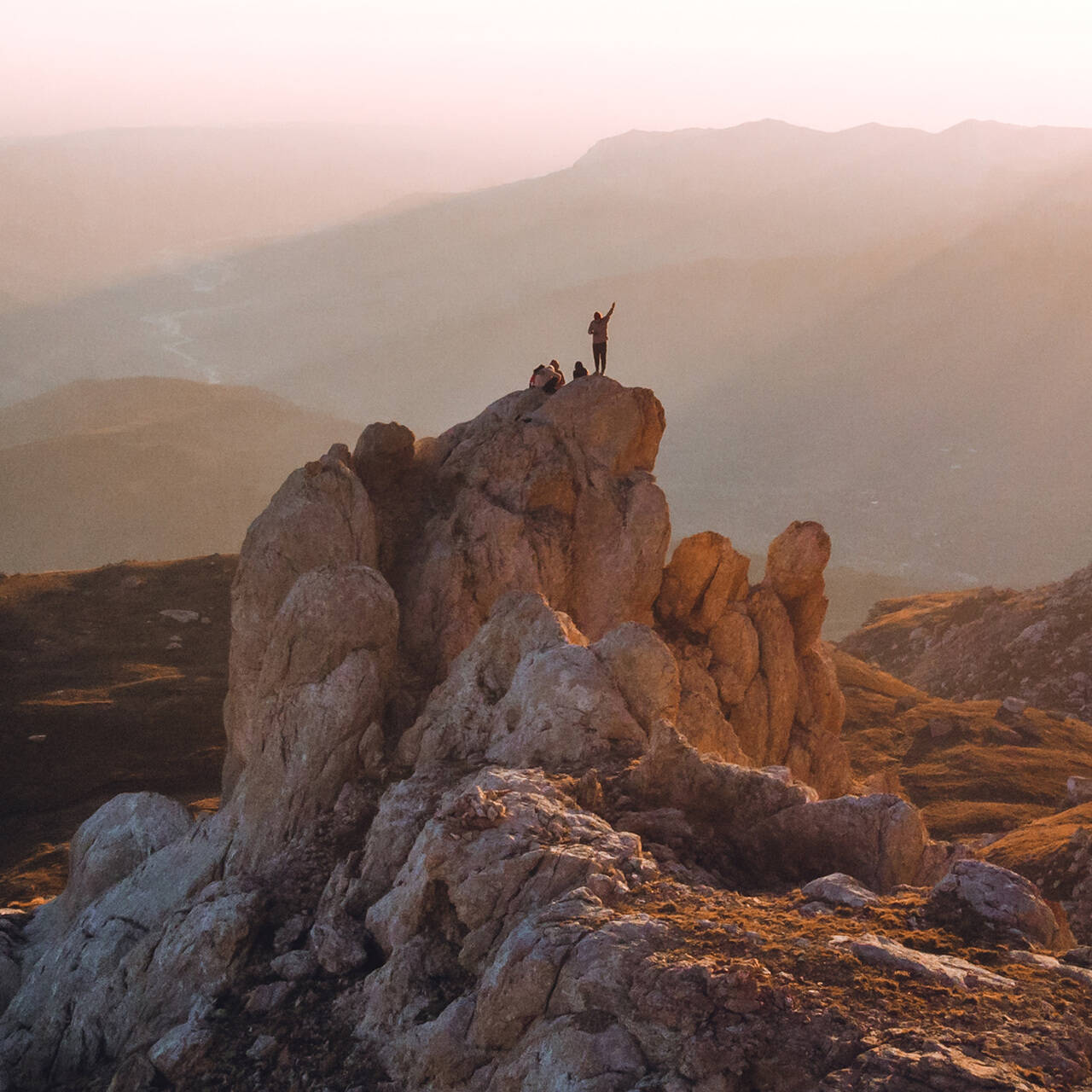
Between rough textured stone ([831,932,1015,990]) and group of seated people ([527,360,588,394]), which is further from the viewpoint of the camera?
group of seated people ([527,360,588,394])

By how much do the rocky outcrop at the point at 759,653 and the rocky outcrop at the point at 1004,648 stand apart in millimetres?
50191

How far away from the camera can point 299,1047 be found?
1806cm

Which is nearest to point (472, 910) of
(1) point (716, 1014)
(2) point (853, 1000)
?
(1) point (716, 1014)

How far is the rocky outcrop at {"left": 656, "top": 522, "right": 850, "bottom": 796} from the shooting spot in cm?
4334

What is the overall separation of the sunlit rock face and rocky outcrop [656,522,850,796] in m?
2.23

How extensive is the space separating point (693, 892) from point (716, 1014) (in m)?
3.93

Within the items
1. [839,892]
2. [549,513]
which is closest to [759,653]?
[549,513]

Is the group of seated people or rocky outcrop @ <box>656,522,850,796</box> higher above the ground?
the group of seated people

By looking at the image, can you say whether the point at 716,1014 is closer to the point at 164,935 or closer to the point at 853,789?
the point at 164,935

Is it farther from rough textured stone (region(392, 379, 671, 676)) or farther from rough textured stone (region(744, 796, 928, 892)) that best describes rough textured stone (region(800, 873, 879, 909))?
rough textured stone (region(392, 379, 671, 676))

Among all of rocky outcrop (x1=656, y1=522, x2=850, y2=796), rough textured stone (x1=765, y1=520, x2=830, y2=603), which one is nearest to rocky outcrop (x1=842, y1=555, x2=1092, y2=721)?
rocky outcrop (x1=656, y1=522, x2=850, y2=796)

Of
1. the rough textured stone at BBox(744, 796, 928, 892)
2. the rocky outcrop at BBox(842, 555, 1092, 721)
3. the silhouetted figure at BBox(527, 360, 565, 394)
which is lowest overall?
the rocky outcrop at BBox(842, 555, 1092, 721)

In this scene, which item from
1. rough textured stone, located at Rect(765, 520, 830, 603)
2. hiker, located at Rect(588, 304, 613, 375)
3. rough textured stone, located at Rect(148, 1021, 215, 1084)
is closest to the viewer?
rough textured stone, located at Rect(148, 1021, 215, 1084)

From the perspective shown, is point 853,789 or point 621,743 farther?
point 853,789
